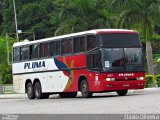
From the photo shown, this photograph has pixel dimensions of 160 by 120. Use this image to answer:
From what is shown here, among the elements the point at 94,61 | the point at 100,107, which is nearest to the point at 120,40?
the point at 94,61

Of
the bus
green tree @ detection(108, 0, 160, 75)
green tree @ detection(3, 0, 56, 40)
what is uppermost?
green tree @ detection(3, 0, 56, 40)

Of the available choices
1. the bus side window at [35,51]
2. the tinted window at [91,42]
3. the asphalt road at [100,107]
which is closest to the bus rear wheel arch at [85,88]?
the tinted window at [91,42]

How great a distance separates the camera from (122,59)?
27.8 m

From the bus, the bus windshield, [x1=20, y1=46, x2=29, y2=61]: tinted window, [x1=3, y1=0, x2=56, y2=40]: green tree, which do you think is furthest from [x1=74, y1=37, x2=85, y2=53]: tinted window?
[x1=3, y1=0, x2=56, y2=40]: green tree

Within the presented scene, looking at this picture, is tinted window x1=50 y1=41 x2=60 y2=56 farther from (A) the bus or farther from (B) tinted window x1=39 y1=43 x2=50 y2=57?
(B) tinted window x1=39 y1=43 x2=50 y2=57

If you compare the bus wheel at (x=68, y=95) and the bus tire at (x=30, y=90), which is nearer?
the bus wheel at (x=68, y=95)

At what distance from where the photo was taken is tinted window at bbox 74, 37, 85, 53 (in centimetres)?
2869

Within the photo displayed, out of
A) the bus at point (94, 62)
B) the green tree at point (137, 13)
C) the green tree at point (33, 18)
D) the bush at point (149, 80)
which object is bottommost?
the bush at point (149, 80)

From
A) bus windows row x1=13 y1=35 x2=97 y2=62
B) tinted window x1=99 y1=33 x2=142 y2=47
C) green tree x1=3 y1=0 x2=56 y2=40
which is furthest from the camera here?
green tree x1=3 y1=0 x2=56 y2=40

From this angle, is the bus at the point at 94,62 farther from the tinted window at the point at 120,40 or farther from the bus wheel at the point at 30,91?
the bus wheel at the point at 30,91

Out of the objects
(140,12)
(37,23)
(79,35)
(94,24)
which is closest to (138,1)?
(140,12)

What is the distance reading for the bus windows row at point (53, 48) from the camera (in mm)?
28558

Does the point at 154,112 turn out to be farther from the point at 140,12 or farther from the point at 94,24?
the point at 94,24

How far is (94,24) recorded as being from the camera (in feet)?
166
